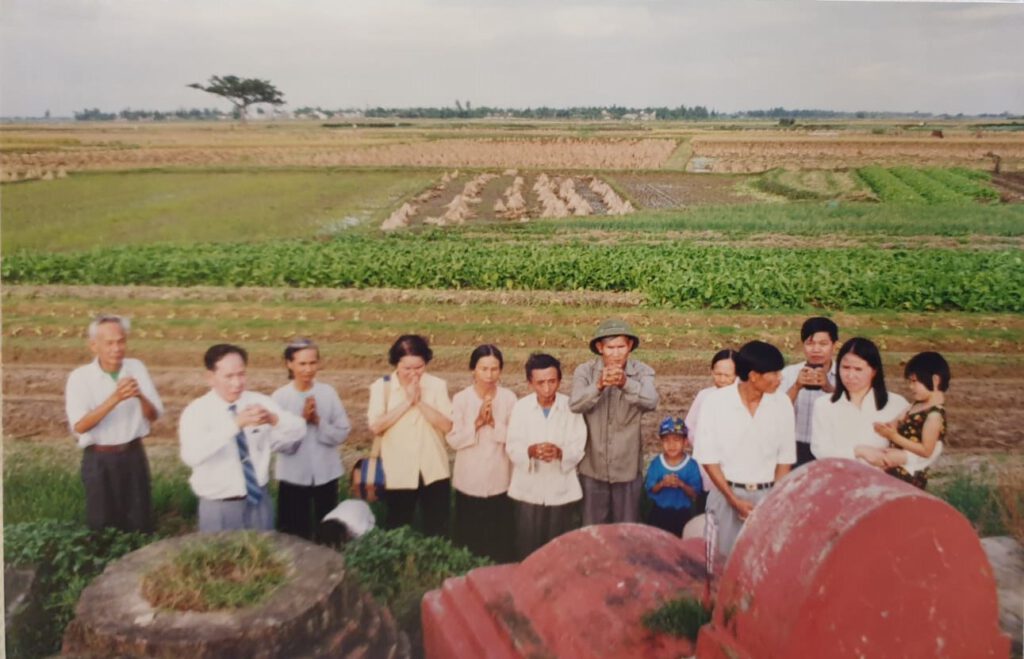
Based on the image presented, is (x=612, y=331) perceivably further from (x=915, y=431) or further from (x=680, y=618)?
(x=680, y=618)

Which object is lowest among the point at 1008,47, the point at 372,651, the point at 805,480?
the point at 372,651

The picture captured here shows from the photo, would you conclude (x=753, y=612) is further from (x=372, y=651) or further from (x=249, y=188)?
(x=249, y=188)

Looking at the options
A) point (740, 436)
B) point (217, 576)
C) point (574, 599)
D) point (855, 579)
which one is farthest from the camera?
point (740, 436)

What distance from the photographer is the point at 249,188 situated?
5695 millimetres

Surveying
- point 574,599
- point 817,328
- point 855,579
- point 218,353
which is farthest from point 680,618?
point 218,353

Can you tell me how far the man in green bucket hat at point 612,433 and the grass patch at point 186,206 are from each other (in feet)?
6.69

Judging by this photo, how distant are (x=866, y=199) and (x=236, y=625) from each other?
4754 mm

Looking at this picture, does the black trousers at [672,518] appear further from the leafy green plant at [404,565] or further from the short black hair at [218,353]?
the short black hair at [218,353]

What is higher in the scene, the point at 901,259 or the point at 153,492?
the point at 901,259

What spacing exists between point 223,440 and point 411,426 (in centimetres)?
99

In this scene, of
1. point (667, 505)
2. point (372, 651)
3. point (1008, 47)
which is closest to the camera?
point (372, 651)

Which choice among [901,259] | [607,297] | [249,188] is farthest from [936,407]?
[249,188]

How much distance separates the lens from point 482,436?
15.8 feet

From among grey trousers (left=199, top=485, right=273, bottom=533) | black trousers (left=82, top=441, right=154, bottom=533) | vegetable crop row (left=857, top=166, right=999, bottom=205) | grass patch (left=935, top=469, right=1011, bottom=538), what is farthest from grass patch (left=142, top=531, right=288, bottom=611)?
vegetable crop row (left=857, top=166, right=999, bottom=205)
